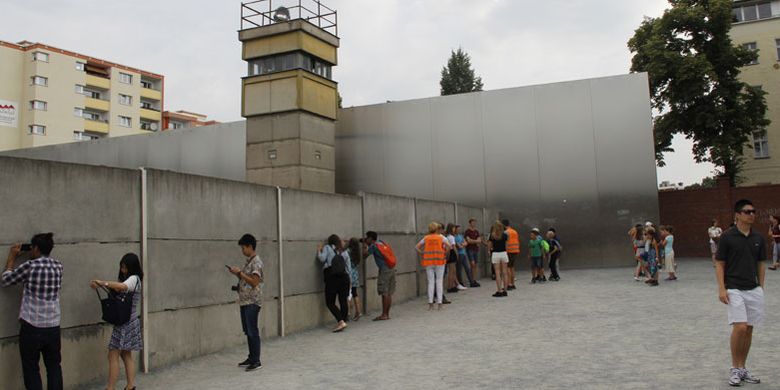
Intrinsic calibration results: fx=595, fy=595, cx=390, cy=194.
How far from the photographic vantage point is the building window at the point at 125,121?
72125 millimetres

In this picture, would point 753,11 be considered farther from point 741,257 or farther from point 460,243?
point 741,257

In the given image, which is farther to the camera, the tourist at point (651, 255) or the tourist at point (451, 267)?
the tourist at point (451, 267)

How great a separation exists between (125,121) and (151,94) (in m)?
5.89

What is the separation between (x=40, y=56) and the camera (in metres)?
62.2

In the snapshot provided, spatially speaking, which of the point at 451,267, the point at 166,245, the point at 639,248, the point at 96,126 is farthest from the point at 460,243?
the point at 96,126

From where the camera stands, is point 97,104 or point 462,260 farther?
point 97,104

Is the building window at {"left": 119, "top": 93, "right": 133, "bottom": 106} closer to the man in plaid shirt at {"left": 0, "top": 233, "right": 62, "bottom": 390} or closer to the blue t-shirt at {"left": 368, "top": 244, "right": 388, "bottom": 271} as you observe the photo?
the blue t-shirt at {"left": 368, "top": 244, "right": 388, "bottom": 271}

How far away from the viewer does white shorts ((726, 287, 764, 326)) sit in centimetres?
616

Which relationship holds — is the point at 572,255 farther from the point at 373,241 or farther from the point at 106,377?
the point at 106,377

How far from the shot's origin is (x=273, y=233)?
34.4 feet

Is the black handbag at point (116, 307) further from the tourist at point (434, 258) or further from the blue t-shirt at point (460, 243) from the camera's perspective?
the blue t-shirt at point (460, 243)

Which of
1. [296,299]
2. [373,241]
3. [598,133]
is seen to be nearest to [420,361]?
[296,299]

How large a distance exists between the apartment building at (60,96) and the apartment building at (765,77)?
63523 millimetres

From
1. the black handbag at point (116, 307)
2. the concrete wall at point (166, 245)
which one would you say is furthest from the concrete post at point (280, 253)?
the black handbag at point (116, 307)
